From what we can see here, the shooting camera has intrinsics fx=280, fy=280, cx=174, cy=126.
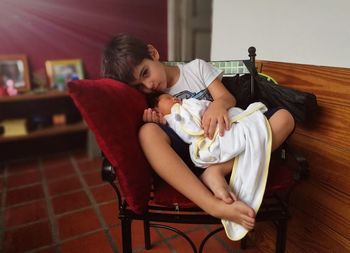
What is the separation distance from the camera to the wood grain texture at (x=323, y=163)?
95 centimetres

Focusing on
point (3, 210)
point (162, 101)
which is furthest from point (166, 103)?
point (3, 210)

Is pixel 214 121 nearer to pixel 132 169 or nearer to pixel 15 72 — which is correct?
pixel 132 169

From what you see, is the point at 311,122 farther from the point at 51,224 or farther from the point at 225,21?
the point at 51,224

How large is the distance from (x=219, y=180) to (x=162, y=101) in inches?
14.2

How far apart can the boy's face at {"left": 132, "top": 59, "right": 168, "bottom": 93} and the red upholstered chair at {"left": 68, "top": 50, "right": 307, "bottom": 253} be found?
52 millimetres

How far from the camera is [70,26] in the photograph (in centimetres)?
223

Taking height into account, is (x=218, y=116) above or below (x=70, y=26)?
below

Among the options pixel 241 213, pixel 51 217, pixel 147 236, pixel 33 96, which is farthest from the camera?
pixel 33 96

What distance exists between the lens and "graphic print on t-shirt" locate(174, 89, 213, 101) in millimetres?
1029

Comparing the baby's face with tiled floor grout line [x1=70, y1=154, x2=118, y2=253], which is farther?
tiled floor grout line [x1=70, y1=154, x2=118, y2=253]

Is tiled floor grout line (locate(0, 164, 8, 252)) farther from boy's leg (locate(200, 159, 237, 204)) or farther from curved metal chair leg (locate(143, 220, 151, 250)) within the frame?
boy's leg (locate(200, 159, 237, 204))

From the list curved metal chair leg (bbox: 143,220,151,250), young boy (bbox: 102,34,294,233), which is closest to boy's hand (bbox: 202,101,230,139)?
young boy (bbox: 102,34,294,233)

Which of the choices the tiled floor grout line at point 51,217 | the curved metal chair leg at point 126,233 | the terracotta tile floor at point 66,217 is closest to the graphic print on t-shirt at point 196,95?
the curved metal chair leg at point 126,233

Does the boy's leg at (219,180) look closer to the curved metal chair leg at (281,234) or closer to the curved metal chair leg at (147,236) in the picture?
the curved metal chair leg at (281,234)
